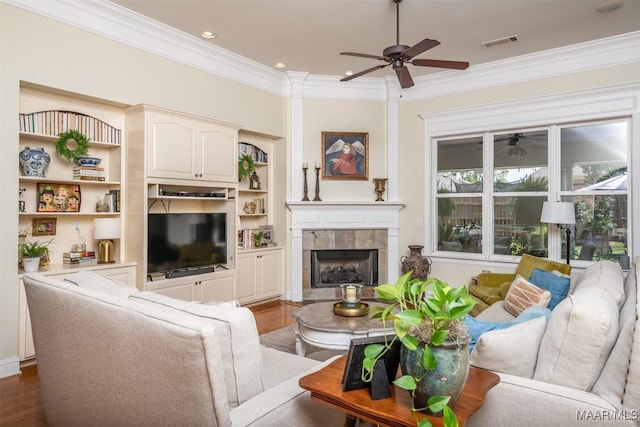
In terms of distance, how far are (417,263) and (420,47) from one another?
3.19m

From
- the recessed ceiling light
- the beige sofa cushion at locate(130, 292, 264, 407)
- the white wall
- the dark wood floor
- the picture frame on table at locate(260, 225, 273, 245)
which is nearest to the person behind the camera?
the beige sofa cushion at locate(130, 292, 264, 407)

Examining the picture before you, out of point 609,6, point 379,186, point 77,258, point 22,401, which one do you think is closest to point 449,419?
point 22,401

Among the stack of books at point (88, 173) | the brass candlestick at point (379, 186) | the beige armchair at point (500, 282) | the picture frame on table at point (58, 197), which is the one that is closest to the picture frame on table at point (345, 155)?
the brass candlestick at point (379, 186)

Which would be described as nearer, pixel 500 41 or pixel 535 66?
pixel 500 41

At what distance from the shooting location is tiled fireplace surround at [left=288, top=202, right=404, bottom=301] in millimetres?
5668

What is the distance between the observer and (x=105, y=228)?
3.76 metres

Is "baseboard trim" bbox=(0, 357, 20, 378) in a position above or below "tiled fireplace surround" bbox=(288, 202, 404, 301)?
below

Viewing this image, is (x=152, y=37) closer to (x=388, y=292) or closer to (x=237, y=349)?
(x=237, y=349)

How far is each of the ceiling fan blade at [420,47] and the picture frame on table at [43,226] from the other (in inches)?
138

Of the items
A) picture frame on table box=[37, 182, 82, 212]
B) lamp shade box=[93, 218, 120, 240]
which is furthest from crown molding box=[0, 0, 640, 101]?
lamp shade box=[93, 218, 120, 240]

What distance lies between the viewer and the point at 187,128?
170 inches

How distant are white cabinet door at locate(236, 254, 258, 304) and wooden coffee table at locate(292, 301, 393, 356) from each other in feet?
7.07

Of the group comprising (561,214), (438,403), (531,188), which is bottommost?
(438,403)

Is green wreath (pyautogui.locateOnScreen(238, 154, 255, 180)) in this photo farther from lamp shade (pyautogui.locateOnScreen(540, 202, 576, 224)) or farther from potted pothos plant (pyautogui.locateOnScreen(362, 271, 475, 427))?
potted pothos plant (pyautogui.locateOnScreen(362, 271, 475, 427))
